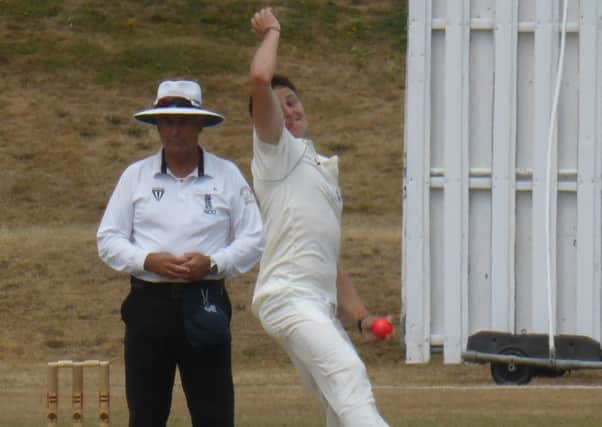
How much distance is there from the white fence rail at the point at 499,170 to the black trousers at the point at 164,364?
5.79 metres

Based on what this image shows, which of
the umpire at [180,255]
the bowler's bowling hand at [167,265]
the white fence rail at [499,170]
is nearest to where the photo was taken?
the bowler's bowling hand at [167,265]

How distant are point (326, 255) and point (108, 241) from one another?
2.76 feet

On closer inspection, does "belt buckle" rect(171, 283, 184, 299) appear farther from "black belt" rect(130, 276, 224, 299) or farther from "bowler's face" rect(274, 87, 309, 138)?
"bowler's face" rect(274, 87, 309, 138)

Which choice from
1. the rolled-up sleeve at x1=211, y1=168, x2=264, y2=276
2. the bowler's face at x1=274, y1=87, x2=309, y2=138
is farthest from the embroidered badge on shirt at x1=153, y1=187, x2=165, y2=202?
the bowler's face at x1=274, y1=87, x2=309, y2=138

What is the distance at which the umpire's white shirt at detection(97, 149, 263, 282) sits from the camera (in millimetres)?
6262

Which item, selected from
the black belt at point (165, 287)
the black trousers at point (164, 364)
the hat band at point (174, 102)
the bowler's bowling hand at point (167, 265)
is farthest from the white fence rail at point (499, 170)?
the bowler's bowling hand at point (167, 265)

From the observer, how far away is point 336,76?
27.4 metres

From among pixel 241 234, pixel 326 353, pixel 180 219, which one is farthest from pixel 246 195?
pixel 326 353

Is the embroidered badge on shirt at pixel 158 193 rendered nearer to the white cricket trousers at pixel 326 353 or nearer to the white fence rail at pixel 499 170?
the white cricket trousers at pixel 326 353

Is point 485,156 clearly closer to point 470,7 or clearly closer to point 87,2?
point 470,7

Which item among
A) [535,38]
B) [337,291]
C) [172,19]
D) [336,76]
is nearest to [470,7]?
[535,38]

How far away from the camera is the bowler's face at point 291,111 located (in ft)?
20.3

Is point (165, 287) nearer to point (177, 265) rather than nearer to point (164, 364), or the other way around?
point (177, 265)

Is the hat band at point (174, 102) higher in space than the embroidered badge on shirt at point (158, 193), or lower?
higher
